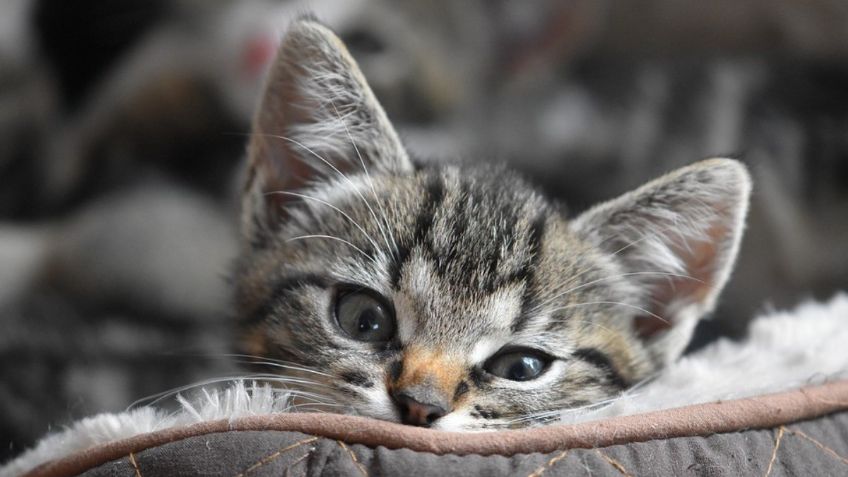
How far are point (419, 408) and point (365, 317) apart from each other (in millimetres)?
172

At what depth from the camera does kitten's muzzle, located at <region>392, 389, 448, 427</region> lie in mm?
921

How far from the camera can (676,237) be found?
1.16m

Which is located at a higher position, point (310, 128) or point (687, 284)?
point (310, 128)

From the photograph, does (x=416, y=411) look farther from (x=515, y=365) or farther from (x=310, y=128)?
(x=310, y=128)

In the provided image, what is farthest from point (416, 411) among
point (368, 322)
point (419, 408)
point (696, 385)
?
point (696, 385)

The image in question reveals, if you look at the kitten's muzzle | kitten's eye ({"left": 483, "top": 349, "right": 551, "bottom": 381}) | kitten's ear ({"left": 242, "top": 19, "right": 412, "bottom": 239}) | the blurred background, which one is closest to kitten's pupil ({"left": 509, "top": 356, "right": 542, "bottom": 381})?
kitten's eye ({"left": 483, "top": 349, "right": 551, "bottom": 381})

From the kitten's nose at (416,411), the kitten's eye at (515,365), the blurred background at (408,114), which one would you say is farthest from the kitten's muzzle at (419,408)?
the blurred background at (408,114)

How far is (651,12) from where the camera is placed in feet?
8.30

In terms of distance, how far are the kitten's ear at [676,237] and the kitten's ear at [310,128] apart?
0.32 metres

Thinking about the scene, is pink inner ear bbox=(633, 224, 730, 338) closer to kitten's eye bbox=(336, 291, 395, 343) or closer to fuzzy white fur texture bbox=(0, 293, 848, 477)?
fuzzy white fur texture bbox=(0, 293, 848, 477)

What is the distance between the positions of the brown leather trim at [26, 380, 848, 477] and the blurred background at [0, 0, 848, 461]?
106cm

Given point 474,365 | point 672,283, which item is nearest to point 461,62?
point 672,283

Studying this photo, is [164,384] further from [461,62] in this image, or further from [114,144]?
[461,62]

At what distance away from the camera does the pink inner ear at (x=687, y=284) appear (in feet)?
3.75
